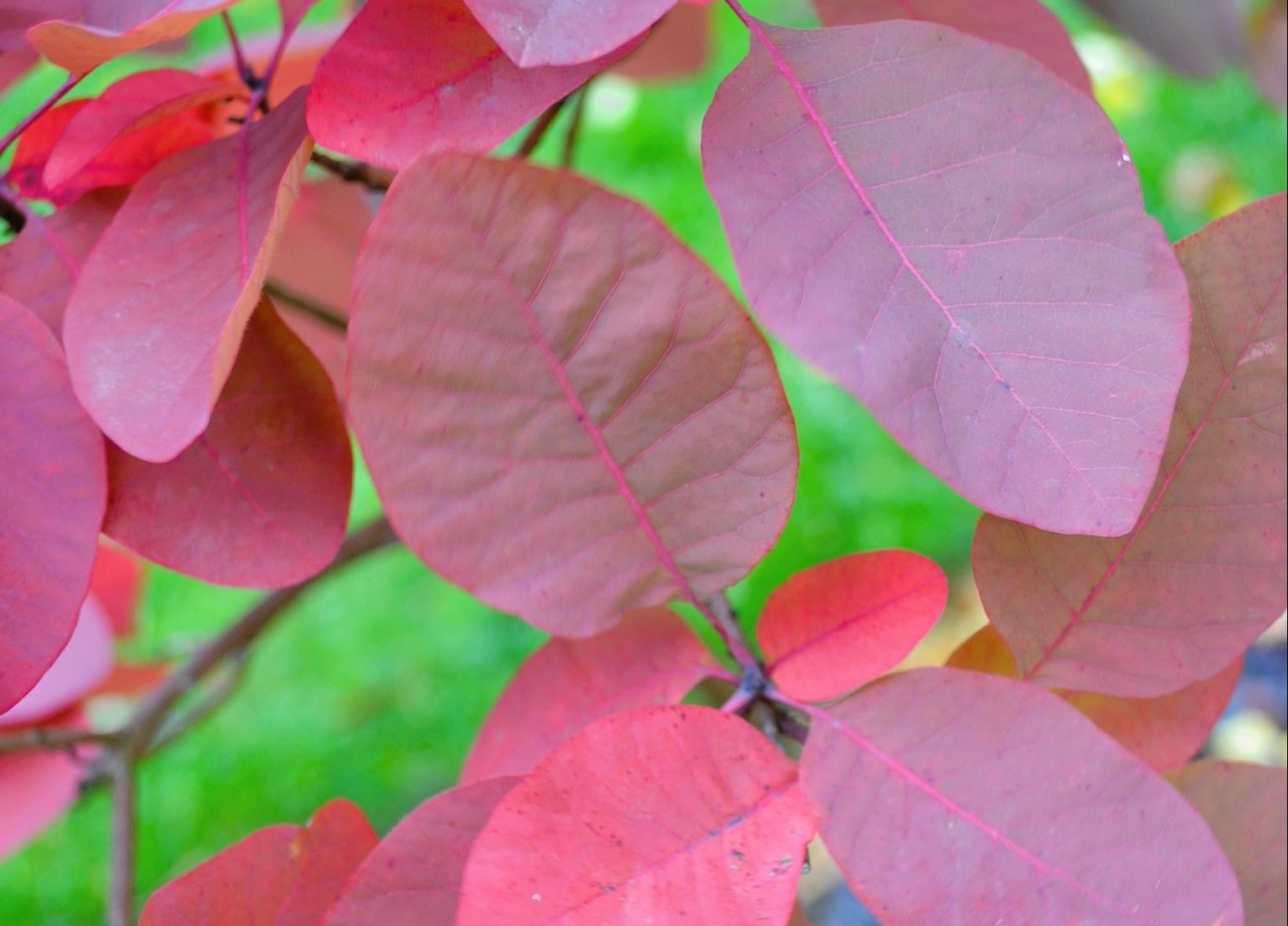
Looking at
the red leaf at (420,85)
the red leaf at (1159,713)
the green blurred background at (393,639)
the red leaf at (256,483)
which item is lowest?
the green blurred background at (393,639)

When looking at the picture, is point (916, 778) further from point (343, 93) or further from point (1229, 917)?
point (343, 93)

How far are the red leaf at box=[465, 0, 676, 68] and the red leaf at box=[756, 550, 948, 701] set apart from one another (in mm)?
239

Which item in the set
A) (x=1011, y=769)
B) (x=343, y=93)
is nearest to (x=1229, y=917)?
(x=1011, y=769)

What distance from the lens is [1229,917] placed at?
405mm

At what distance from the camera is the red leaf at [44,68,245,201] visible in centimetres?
47

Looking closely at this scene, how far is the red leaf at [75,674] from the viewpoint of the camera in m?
0.83

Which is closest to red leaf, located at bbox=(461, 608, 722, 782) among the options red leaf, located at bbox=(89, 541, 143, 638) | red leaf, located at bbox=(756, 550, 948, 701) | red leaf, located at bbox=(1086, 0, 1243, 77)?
red leaf, located at bbox=(756, 550, 948, 701)

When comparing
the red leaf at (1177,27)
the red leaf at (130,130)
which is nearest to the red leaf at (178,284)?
the red leaf at (130,130)

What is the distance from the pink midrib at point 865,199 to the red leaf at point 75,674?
682 millimetres

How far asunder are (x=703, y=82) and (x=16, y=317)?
2.54 metres

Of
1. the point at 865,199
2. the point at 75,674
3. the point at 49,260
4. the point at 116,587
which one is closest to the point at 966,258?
the point at 865,199

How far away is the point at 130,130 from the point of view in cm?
48

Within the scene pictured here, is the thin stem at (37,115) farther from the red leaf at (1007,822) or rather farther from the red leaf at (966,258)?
the red leaf at (1007,822)

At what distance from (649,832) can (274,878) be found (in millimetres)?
185
